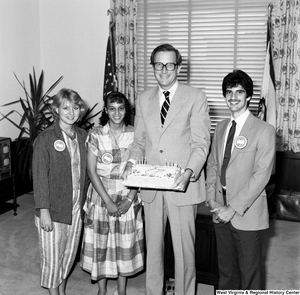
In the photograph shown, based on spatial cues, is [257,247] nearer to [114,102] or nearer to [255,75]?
[114,102]

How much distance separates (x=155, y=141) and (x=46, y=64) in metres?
4.59

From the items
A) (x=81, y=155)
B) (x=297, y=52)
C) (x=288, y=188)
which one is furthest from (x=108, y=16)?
(x=81, y=155)

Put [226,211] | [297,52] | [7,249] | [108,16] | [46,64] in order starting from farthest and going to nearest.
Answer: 1. [46,64]
2. [108,16]
3. [297,52]
4. [7,249]
5. [226,211]

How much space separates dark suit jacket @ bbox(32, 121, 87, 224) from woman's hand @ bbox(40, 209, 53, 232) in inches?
1.2

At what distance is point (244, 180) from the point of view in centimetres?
253

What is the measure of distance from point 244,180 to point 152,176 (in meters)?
0.55

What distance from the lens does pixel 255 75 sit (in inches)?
228

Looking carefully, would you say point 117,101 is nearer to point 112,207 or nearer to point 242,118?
point 112,207

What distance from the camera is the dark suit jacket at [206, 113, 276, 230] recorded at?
96.8 inches

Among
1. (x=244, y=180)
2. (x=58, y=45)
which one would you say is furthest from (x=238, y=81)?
(x=58, y=45)

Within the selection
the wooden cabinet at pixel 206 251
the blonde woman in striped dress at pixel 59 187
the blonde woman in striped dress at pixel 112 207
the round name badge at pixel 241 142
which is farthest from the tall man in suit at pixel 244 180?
the blonde woman in striped dress at pixel 59 187

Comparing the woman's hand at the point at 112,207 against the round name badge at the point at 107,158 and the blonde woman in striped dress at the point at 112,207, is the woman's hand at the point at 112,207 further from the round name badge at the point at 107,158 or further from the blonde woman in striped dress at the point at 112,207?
the round name badge at the point at 107,158

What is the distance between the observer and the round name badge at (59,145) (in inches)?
107

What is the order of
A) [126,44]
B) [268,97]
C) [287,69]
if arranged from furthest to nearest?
1. [126,44]
2. [287,69]
3. [268,97]
